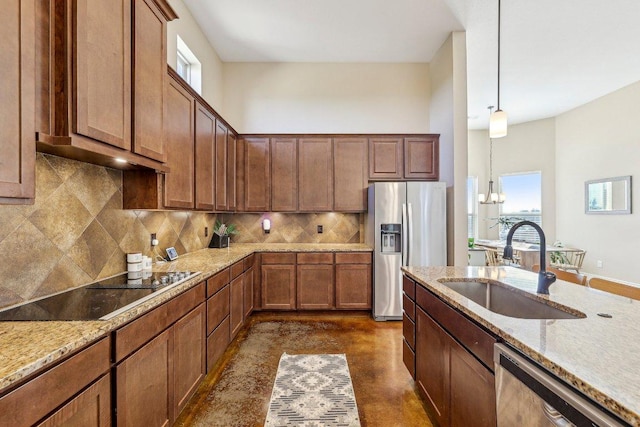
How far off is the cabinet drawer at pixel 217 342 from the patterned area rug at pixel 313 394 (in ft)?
1.74

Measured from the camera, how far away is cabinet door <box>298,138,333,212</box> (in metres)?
4.11

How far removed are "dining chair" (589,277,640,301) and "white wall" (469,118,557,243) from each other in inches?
210

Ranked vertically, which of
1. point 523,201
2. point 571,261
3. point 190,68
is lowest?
point 571,261

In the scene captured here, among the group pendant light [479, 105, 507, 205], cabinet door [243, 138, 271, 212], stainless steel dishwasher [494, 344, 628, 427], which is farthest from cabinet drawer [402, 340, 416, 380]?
pendant light [479, 105, 507, 205]

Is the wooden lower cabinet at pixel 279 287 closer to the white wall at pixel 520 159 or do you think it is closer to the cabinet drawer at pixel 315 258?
the cabinet drawer at pixel 315 258

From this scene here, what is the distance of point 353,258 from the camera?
3834 millimetres

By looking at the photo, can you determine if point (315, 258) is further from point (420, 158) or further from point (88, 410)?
point (88, 410)

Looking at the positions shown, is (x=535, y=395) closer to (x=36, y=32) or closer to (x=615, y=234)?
(x=36, y=32)

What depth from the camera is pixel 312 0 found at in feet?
10.0

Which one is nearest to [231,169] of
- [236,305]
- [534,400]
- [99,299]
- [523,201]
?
[236,305]

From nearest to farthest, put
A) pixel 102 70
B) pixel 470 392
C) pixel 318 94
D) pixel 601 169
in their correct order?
1. pixel 470 392
2. pixel 102 70
3. pixel 318 94
4. pixel 601 169

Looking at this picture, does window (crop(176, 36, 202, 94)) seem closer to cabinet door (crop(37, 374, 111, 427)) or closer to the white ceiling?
the white ceiling

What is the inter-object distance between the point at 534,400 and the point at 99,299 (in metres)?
1.96

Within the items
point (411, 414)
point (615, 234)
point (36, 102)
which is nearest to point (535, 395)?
point (411, 414)
